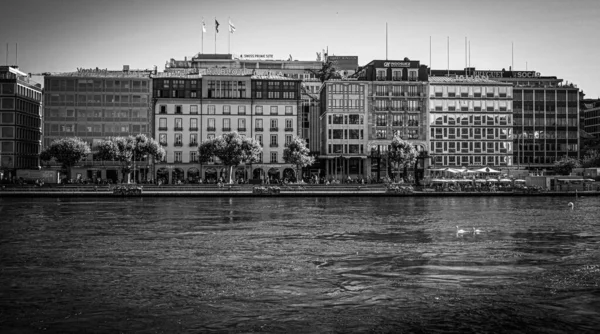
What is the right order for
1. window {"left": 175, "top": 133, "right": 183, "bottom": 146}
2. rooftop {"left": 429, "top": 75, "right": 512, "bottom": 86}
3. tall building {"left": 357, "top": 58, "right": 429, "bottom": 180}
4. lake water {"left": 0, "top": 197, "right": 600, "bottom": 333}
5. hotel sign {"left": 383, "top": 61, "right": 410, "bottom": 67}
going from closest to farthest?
lake water {"left": 0, "top": 197, "right": 600, "bottom": 333}, window {"left": 175, "top": 133, "right": 183, "bottom": 146}, tall building {"left": 357, "top": 58, "right": 429, "bottom": 180}, hotel sign {"left": 383, "top": 61, "right": 410, "bottom": 67}, rooftop {"left": 429, "top": 75, "right": 512, "bottom": 86}

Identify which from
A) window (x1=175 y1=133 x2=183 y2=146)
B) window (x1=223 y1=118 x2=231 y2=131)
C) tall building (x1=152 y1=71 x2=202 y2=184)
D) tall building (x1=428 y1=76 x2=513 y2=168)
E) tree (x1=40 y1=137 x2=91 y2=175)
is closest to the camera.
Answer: tree (x1=40 y1=137 x2=91 y2=175)

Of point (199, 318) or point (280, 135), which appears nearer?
point (199, 318)

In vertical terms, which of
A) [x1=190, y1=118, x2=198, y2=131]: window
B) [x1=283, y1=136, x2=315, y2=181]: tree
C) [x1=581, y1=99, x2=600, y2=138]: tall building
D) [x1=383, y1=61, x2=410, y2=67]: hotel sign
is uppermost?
[x1=383, y1=61, x2=410, y2=67]: hotel sign

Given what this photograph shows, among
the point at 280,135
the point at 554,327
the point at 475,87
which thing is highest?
the point at 475,87

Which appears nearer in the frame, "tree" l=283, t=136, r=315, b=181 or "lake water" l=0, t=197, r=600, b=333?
"lake water" l=0, t=197, r=600, b=333

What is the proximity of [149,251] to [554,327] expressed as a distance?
68.5 feet

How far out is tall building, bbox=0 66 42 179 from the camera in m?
134

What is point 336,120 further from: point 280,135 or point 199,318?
point 199,318

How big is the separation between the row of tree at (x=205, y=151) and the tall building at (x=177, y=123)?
26.5 ft

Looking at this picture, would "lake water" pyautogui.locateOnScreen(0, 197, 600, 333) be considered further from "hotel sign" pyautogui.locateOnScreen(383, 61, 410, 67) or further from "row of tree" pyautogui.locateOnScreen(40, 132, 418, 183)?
"hotel sign" pyautogui.locateOnScreen(383, 61, 410, 67)

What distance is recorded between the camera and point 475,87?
14288 centimetres

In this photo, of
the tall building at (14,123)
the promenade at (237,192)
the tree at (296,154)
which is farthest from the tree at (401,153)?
the tall building at (14,123)

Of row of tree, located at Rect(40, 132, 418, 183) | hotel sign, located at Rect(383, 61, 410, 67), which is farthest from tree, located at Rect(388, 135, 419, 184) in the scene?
hotel sign, located at Rect(383, 61, 410, 67)

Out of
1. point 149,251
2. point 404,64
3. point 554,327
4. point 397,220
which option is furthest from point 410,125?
point 554,327
